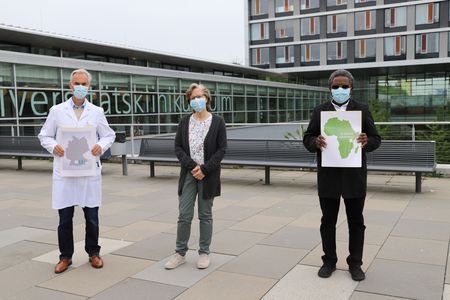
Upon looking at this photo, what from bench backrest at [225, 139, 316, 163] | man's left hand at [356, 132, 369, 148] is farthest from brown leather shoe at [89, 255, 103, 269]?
bench backrest at [225, 139, 316, 163]

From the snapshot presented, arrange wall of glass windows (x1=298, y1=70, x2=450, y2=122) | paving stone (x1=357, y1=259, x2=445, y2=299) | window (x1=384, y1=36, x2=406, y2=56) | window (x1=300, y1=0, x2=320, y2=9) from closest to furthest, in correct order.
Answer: paving stone (x1=357, y1=259, x2=445, y2=299)
window (x1=384, y1=36, x2=406, y2=56)
wall of glass windows (x1=298, y1=70, x2=450, y2=122)
window (x1=300, y1=0, x2=320, y2=9)

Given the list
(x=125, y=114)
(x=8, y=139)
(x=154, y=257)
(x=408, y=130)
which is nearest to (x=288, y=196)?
(x=154, y=257)

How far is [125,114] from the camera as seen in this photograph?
66.4ft

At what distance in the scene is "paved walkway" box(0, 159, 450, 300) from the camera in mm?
4242

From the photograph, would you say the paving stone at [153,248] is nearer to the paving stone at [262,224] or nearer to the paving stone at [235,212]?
the paving stone at [262,224]

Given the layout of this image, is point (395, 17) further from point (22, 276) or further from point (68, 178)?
point (22, 276)

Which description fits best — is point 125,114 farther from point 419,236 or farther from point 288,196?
point 419,236

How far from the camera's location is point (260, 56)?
5978 cm

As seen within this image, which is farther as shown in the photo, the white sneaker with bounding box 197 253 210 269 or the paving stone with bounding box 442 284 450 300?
the white sneaker with bounding box 197 253 210 269

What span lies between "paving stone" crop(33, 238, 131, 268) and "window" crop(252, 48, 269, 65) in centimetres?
5522

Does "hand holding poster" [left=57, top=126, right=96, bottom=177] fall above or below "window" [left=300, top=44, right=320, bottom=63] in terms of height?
below

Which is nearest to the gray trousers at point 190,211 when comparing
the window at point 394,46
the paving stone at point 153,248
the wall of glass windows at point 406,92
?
the paving stone at point 153,248

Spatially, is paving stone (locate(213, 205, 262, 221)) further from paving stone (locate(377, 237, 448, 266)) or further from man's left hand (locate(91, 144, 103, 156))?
Answer: man's left hand (locate(91, 144, 103, 156))

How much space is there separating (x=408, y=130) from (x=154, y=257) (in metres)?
8.42
